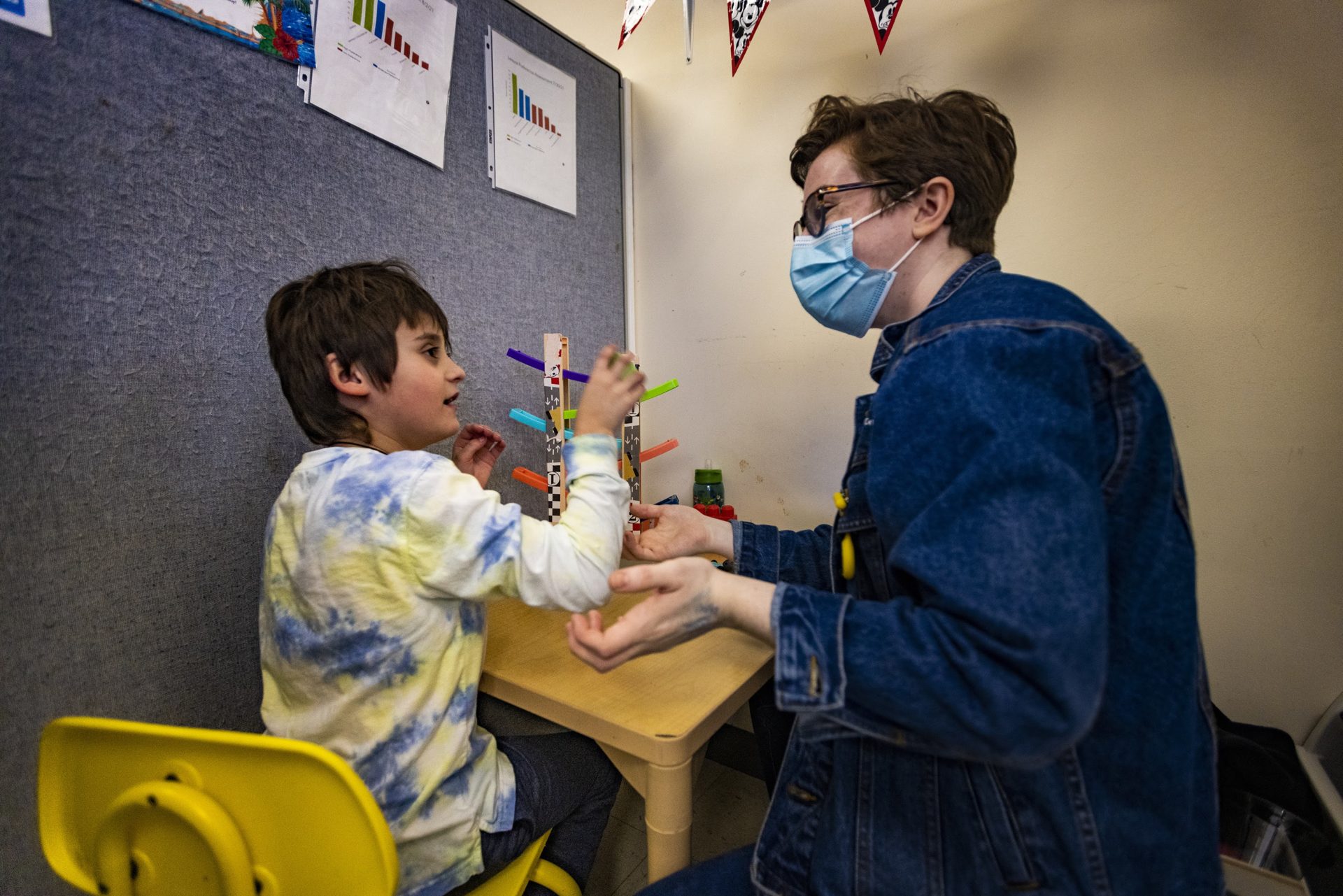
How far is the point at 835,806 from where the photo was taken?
0.53 meters

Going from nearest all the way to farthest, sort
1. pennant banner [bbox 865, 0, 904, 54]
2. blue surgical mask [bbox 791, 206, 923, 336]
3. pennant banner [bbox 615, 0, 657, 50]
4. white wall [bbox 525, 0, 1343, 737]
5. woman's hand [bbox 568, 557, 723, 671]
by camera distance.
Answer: woman's hand [bbox 568, 557, 723, 671] → blue surgical mask [bbox 791, 206, 923, 336] → white wall [bbox 525, 0, 1343, 737] → pennant banner [bbox 865, 0, 904, 54] → pennant banner [bbox 615, 0, 657, 50]

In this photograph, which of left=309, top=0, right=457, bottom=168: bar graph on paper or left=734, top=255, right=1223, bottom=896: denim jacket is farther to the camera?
left=309, top=0, right=457, bottom=168: bar graph on paper

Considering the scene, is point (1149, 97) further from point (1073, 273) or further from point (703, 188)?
point (703, 188)

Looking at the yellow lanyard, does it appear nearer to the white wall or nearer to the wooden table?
the wooden table

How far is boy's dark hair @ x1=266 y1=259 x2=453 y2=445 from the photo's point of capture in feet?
2.30

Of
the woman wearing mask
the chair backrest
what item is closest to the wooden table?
the woman wearing mask

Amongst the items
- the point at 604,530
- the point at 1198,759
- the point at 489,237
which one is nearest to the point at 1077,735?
the point at 1198,759

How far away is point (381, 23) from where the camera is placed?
0.93 m

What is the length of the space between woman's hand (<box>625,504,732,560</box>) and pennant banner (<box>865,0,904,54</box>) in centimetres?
85

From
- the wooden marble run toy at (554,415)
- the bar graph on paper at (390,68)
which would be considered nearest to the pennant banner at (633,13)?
the bar graph on paper at (390,68)

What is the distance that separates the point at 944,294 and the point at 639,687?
21.6 inches

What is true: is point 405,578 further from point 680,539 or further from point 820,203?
point 820,203

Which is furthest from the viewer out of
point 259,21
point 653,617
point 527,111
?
point 527,111

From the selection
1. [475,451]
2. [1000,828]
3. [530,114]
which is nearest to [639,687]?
[1000,828]
